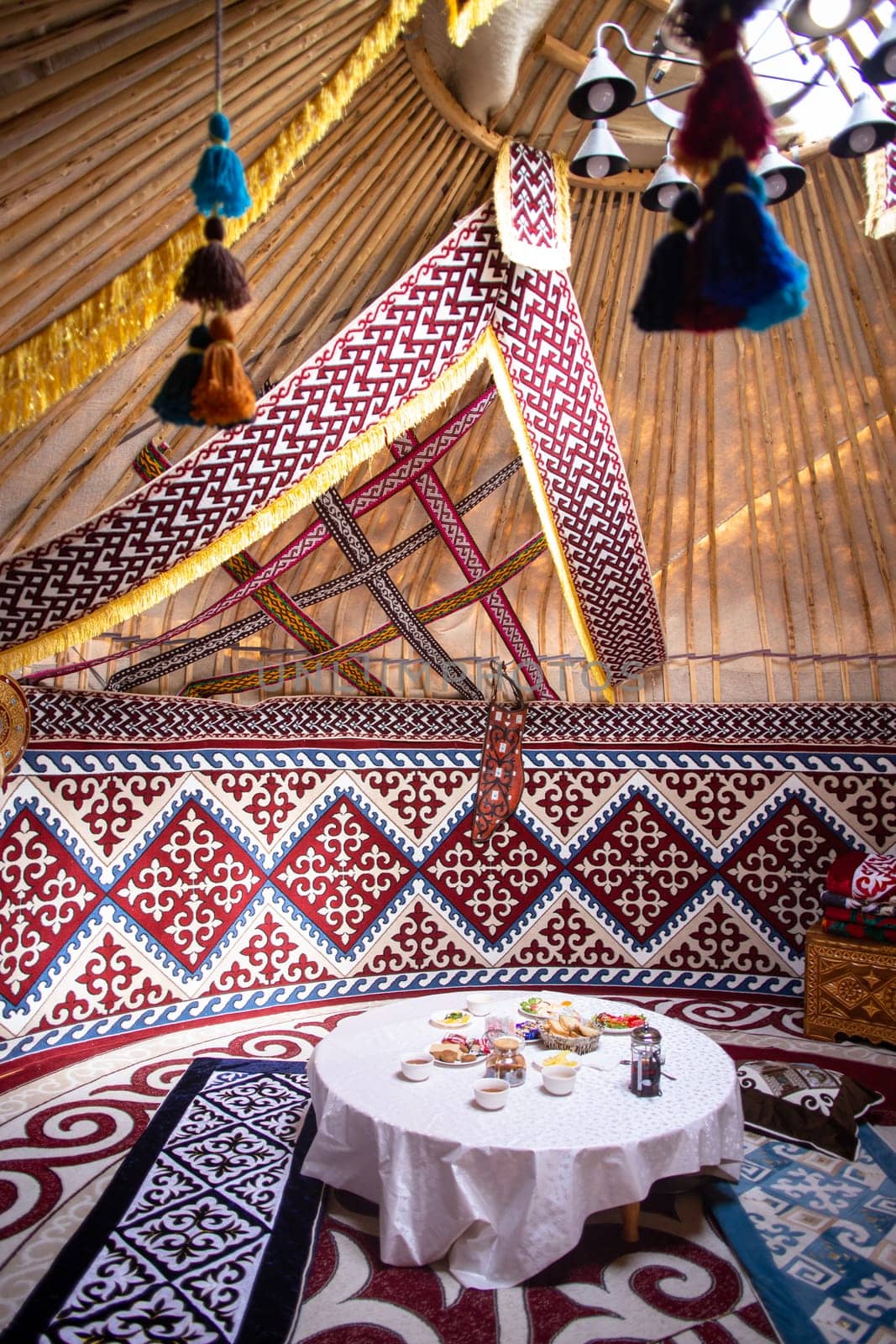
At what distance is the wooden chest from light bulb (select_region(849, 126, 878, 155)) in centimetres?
306

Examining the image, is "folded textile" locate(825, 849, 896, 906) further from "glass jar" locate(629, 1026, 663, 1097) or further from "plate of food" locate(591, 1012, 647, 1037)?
"glass jar" locate(629, 1026, 663, 1097)

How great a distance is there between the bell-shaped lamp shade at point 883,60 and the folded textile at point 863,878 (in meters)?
3.09

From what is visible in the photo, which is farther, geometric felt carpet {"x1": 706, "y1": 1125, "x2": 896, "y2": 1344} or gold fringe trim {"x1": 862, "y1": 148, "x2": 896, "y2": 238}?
gold fringe trim {"x1": 862, "y1": 148, "x2": 896, "y2": 238}

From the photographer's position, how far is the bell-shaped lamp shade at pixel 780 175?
100 inches

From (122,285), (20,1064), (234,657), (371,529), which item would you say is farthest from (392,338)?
(20,1064)

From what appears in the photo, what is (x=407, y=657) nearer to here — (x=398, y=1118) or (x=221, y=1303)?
(x=398, y=1118)

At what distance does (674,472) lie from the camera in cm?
446

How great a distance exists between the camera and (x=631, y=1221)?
96.8 inches

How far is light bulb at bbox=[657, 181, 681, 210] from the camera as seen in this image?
2.73 m

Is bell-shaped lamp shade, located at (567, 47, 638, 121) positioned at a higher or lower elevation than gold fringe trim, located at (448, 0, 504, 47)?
higher

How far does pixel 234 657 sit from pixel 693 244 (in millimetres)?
Result: 3569

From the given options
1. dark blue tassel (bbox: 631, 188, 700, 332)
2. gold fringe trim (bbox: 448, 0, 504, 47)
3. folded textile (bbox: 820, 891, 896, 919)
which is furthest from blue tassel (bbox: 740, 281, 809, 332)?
folded textile (bbox: 820, 891, 896, 919)

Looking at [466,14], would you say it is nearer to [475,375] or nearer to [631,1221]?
[475,375]

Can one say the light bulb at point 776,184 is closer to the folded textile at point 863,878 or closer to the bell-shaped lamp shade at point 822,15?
the bell-shaped lamp shade at point 822,15
